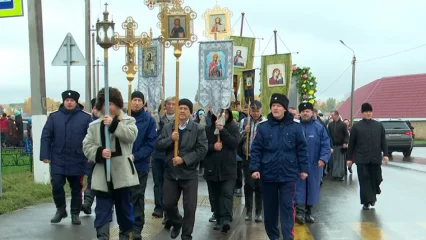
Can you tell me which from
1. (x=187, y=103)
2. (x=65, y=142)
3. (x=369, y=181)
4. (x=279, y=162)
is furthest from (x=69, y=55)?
(x=369, y=181)

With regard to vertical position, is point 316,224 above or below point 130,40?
below

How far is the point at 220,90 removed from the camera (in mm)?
10664

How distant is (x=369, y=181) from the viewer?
38.1 ft

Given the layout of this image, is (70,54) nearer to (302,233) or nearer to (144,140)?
(144,140)

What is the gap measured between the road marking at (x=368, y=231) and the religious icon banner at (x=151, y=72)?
4061 mm

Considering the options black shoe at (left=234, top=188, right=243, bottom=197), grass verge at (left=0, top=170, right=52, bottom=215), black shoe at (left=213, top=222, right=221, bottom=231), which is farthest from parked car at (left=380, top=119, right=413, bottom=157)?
black shoe at (left=213, top=222, right=221, bottom=231)

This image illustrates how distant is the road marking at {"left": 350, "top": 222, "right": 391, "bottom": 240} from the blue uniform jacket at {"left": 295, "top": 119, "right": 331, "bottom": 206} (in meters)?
0.81

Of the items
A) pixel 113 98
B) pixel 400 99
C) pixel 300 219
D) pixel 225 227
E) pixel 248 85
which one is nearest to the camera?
pixel 113 98

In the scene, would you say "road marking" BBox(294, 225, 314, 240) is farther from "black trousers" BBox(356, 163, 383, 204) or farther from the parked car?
the parked car

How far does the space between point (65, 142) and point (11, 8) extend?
97.9 inches

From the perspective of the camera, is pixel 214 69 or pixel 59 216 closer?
pixel 59 216

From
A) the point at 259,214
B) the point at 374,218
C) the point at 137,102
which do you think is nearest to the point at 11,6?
the point at 137,102

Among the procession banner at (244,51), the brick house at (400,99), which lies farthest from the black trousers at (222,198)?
the brick house at (400,99)

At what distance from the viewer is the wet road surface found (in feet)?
28.8
